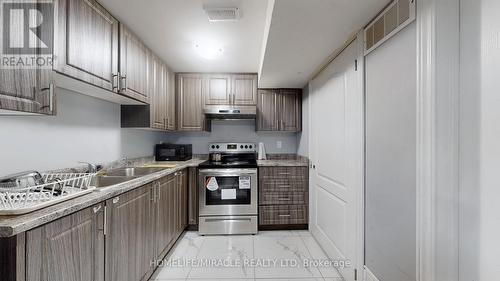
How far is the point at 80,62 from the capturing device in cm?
145

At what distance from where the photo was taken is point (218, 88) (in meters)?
3.35

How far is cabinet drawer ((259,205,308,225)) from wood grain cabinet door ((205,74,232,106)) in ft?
5.38

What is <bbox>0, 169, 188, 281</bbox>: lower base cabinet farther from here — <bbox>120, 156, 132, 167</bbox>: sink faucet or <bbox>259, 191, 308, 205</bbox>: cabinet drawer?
Answer: <bbox>259, 191, 308, 205</bbox>: cabinet drawer

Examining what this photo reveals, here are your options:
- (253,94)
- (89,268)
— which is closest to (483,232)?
(89,268)

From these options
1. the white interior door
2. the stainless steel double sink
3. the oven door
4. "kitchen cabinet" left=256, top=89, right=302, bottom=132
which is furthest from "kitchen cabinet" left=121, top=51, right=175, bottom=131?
the white interior door

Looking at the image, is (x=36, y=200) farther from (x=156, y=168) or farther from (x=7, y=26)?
(x=156, y=168)

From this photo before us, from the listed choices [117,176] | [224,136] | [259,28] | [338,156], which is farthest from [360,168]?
Result: [224,136]

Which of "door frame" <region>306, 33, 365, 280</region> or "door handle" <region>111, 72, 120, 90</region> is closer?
"door frame" <region>306, 33, 365, 280</region>

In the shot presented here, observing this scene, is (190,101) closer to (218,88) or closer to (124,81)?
(218,88)

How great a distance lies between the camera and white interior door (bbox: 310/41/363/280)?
1.76 metres

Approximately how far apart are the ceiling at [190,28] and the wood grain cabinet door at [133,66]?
0.27ft

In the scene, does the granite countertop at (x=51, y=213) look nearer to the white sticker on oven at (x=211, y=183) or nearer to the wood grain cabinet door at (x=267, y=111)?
the white sticker on oven at (x=211, y=183)

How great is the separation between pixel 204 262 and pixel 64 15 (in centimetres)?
224

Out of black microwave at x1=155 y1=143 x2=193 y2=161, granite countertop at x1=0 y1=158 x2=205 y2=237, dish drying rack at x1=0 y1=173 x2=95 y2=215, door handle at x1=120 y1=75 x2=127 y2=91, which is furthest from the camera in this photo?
Result: black microwave at x1=155 y1=143 x2=193 y2=161
